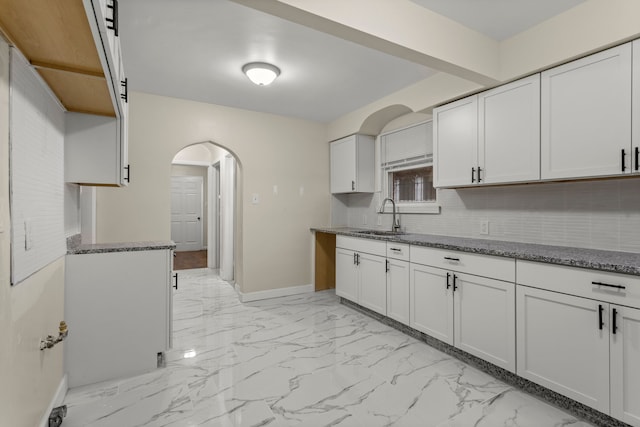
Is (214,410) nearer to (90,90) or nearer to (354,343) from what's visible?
(354,343)

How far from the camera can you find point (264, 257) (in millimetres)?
4152

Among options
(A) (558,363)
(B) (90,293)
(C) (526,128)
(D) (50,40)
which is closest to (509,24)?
(C) (526,128)

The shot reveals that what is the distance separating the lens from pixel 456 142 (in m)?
2.80

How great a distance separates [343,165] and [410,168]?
952 mm

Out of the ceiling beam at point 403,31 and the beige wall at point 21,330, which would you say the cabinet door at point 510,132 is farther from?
the beige wall at point 21,330

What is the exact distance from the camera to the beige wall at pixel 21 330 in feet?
3.83

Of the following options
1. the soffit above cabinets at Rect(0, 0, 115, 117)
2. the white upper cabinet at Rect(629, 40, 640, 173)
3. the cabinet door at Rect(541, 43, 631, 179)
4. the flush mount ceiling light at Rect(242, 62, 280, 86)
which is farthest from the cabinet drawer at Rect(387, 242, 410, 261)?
the soffit above cabinets at Rect(0, 0, 115, 117)

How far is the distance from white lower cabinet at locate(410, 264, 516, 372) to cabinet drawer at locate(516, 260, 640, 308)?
15 cm

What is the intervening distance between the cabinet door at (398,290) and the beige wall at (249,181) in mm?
1645

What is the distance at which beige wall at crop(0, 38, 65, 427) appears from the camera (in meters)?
1.17

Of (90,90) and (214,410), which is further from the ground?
(90,90)

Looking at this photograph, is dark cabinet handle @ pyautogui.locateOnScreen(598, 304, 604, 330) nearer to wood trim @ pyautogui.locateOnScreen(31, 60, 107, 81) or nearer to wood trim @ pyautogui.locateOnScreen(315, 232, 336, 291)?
wood trim @ pyautogui.locateOnScreen(31, 60, 107, 81)

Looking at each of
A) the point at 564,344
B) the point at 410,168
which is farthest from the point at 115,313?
the point at 410,168

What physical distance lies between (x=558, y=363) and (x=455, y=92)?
2099 millimetres
